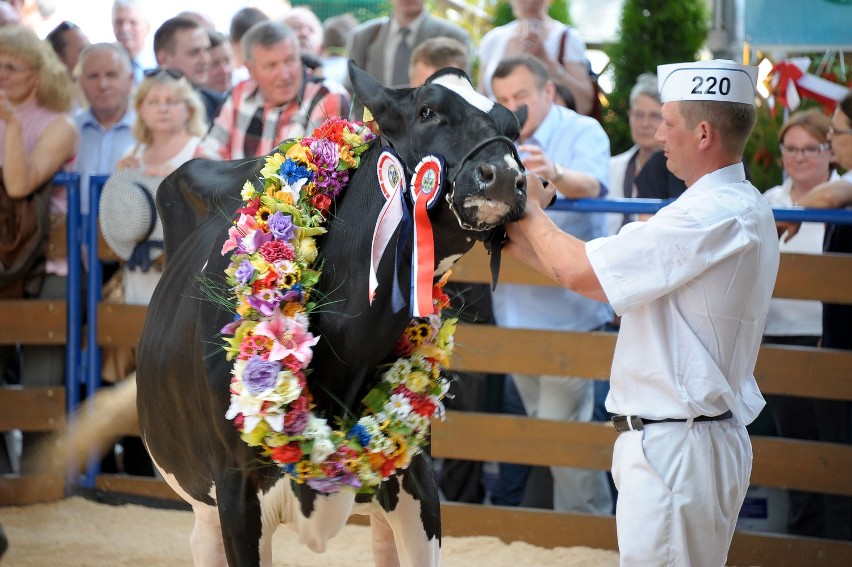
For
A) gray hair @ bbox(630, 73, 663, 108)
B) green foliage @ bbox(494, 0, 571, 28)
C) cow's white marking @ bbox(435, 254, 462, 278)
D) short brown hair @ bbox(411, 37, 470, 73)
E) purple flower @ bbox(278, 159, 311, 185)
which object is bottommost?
cow's white marking @ bbox(435, 254, 462, 278)

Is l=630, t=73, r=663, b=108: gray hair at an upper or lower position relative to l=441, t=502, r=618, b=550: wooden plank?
upper

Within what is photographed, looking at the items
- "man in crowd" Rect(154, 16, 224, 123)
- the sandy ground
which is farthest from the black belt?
"man in crowd" Rect(154, 16, 224, 123)

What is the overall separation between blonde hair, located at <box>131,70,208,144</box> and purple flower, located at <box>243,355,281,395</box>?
363 cm

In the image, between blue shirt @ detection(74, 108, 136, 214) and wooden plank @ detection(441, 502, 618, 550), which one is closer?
wooden plank @ detection(441, 502, 618, 550)

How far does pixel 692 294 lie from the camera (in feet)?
A: 10.2

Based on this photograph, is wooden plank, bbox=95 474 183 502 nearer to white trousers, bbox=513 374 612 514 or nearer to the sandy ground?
the sandy ground

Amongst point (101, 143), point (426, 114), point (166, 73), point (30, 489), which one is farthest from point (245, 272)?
point (101, 143)

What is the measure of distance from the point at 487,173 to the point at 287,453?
1013mm

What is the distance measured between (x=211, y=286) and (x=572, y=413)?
8.95 ft

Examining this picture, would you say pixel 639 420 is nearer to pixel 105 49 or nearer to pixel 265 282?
pixel 265 282

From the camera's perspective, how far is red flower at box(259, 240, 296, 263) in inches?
131

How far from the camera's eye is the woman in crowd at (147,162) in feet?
20.4

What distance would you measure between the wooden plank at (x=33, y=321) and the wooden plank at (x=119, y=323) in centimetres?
23

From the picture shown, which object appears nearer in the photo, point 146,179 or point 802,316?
point 802,316
